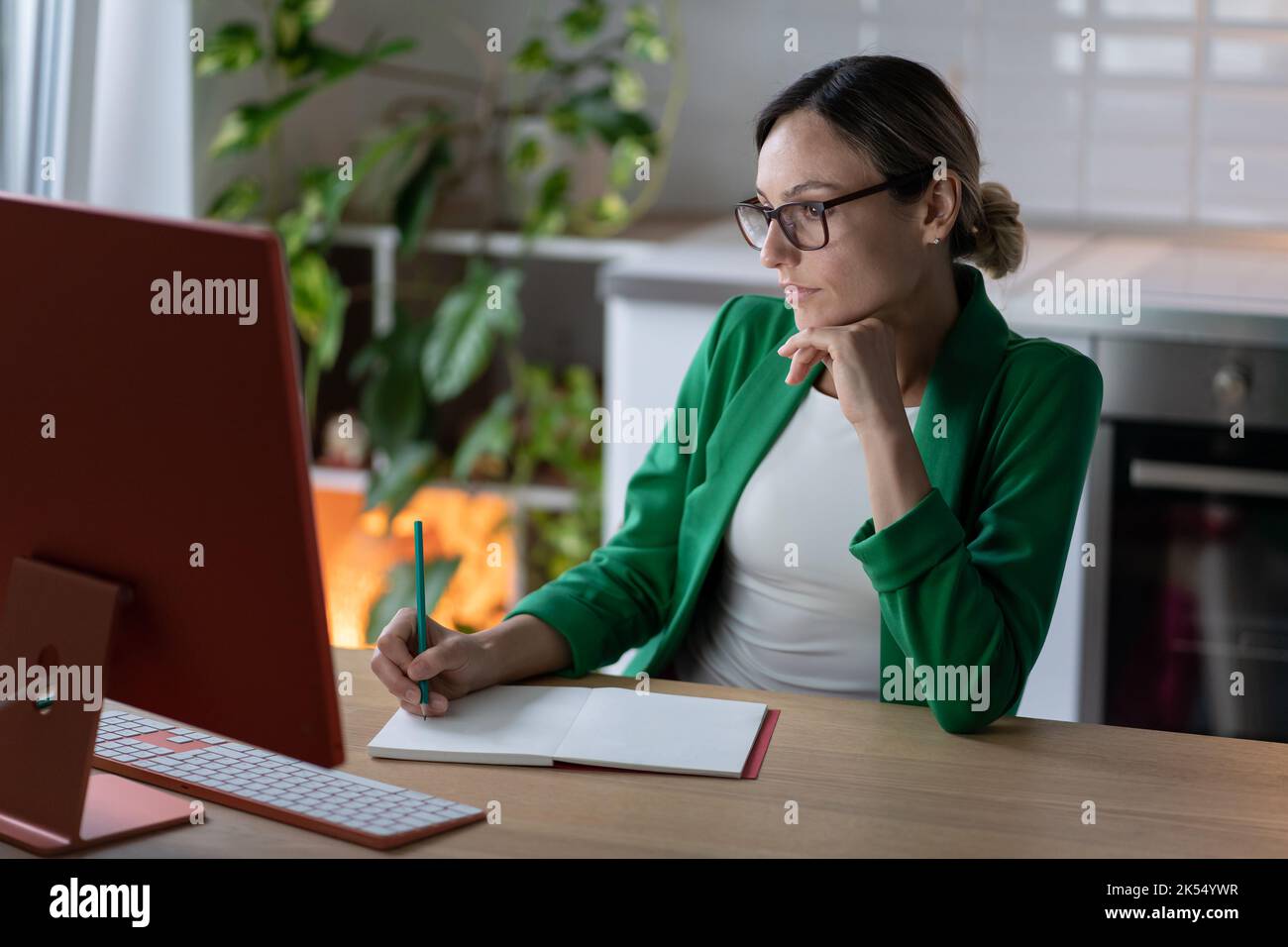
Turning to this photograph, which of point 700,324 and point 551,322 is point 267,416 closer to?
point 700,324

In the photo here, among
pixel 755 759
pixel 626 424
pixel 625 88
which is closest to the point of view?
pixel 755 759

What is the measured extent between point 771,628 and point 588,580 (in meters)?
0.20

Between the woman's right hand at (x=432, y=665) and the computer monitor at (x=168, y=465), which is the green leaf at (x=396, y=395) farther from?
the computer monitor at (x=168, y=465)

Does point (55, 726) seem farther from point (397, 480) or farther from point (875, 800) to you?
point (397, 480)

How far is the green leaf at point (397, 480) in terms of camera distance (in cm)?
279

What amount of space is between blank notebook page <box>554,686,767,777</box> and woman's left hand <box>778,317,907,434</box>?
0.94 feet

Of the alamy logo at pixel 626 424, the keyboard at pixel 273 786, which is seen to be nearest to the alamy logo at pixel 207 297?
the keyboard at pixel 273 786

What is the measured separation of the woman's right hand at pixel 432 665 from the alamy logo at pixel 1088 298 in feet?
4.19

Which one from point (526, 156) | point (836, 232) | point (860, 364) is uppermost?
point (526, 156)

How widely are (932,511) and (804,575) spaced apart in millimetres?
278

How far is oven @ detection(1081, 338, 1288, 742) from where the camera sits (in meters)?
2.23

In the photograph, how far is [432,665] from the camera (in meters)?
1.27

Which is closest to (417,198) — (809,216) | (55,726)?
(809,216)
